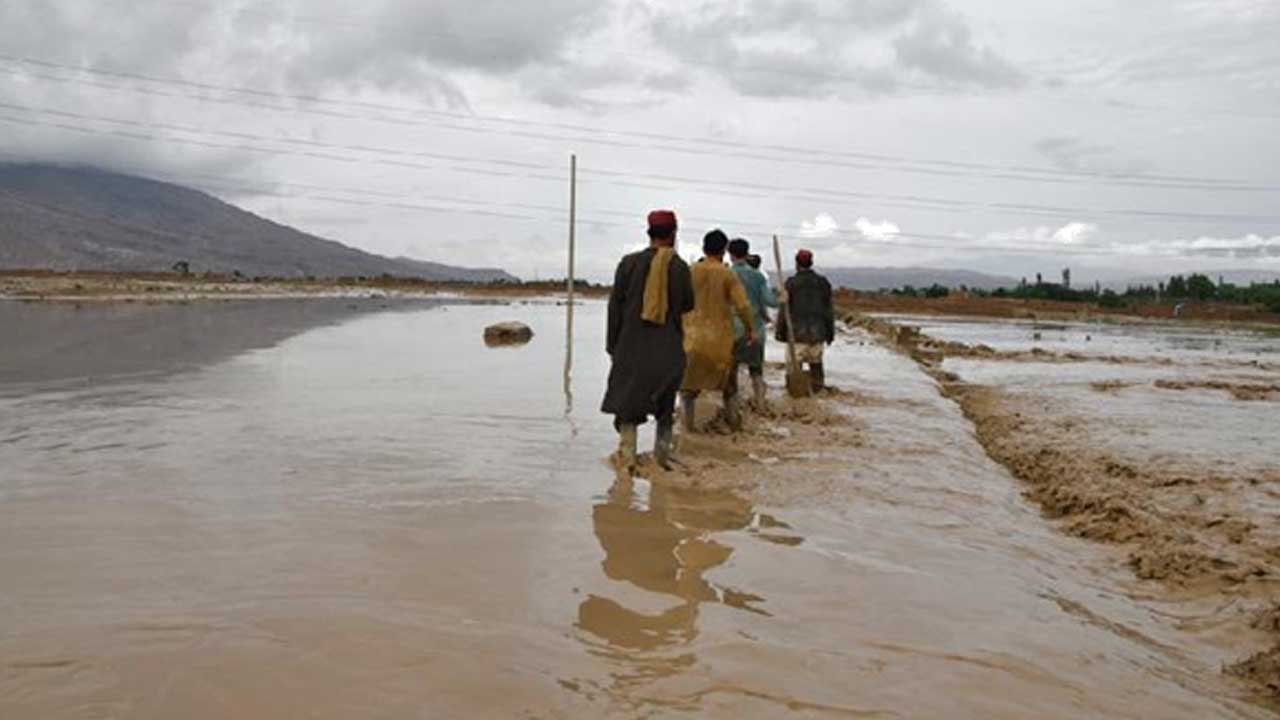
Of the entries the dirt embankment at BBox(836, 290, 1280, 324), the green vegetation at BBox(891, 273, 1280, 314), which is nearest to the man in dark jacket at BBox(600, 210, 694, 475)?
the dirt embankment at BBox(836, 290, 1280, 324)

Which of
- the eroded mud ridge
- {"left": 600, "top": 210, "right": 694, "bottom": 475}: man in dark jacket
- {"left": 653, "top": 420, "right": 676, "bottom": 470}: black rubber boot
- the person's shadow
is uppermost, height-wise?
{"left": 600, "top": 210, "right": 694, "bottom": 475}: man in dark jacket

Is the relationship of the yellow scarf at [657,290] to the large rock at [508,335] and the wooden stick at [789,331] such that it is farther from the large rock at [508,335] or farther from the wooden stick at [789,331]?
the large rock at [508,335]

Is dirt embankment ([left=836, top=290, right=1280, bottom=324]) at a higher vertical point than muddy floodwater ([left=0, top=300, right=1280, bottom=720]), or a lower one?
higher

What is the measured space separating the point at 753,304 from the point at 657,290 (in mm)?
3593

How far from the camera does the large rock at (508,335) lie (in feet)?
68.5

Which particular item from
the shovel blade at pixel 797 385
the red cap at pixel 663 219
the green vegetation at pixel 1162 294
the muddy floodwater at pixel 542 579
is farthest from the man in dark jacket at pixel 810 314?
the green vegetation at pixel 1162 294

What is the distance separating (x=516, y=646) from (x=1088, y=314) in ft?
171

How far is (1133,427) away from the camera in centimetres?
1053

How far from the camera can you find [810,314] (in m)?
12.2

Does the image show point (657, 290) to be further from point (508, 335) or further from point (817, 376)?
point (508, 335)

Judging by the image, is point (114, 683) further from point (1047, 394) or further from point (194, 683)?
point (1047, 394)

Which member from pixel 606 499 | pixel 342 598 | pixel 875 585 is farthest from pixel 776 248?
pixel 342 598

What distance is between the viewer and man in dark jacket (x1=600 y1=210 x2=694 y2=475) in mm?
6832

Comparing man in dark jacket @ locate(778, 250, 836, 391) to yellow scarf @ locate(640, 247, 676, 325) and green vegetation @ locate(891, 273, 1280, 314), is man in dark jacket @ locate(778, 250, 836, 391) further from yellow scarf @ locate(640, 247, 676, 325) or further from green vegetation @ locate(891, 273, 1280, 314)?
green vegetation @ locate(891, 273, 1280, 314)
